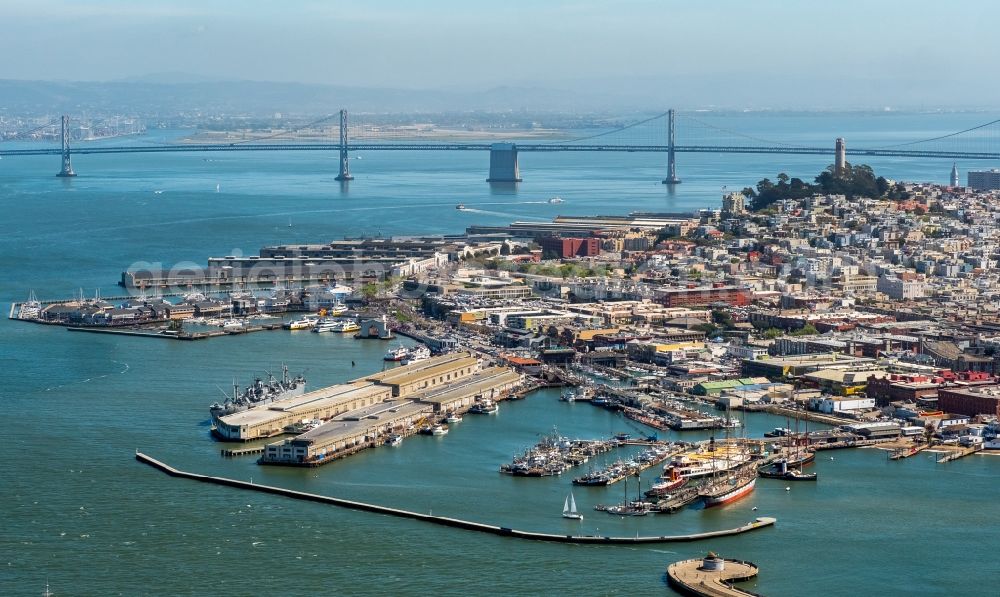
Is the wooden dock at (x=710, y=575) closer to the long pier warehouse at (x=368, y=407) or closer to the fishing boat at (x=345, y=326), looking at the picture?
the long pier warehouse at (x=368, y=407)

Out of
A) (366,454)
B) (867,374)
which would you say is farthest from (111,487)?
(867,374)

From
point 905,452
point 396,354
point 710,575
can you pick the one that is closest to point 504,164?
point 396,354

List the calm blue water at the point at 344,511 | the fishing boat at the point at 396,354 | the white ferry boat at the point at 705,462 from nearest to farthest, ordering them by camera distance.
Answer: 1. the calm blue water at the point at 344,511
2. the white ferry boat at the point at 705,462
3. the fishing boat at the point at 396,354

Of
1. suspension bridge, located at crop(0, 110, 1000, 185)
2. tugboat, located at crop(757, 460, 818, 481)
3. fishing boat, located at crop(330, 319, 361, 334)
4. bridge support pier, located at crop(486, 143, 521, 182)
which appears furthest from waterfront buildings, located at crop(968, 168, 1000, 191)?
tugboat, located at crop(757, 460, 818, 481)

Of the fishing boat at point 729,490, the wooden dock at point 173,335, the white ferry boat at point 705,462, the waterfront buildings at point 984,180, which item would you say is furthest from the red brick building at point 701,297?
the waterfront buildings at point 984,180

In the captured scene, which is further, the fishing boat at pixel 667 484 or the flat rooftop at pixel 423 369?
the flat rooftop at pixel 423 369

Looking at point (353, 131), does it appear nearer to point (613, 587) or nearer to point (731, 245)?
point (731, 245)

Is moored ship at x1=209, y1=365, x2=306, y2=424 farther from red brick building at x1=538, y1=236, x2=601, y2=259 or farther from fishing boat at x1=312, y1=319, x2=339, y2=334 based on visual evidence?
red brick building at x1=538, y1=236, x2=601, y2=259
